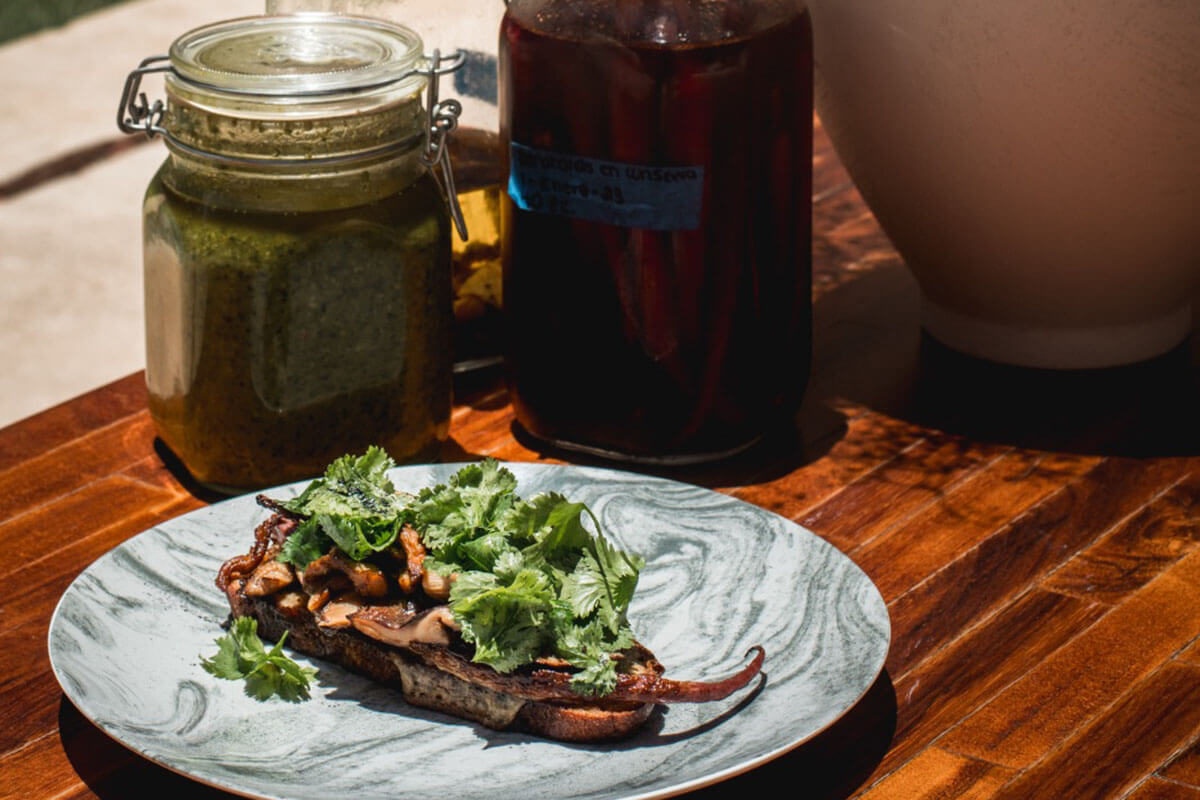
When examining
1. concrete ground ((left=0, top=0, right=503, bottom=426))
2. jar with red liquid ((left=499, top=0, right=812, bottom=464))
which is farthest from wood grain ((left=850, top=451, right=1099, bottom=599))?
concrete ground ((left=0, top=0, right=503, bottom=426))

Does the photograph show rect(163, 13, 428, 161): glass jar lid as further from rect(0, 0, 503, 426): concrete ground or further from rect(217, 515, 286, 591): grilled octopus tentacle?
rect(0, 0, 503, 426): concrete ground

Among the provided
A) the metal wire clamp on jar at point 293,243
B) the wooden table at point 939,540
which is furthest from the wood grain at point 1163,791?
the metal wire clamp on jar at point 293,243

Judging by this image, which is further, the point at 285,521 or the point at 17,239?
the point at 17,239

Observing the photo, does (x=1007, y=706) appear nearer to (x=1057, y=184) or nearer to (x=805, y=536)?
(x=805, y=536)

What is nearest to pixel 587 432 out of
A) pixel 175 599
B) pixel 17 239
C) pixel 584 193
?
pixel 584 193

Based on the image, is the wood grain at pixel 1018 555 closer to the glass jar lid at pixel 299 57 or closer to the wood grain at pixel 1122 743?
the wood grain at pixel 1122 743

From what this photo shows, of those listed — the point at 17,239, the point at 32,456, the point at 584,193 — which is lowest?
the point at 17,239
